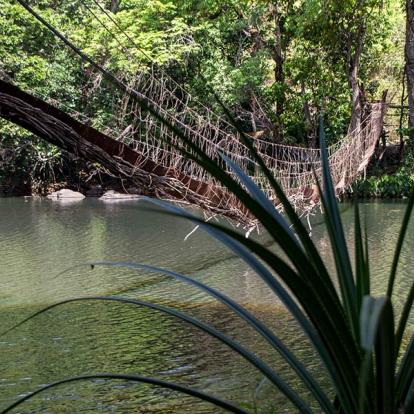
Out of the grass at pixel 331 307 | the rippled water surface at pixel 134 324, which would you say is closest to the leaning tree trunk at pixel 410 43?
the rippled water surface at pixel 134 324

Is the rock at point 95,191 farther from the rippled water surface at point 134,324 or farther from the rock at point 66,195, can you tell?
the rippled water surface at point 134,324

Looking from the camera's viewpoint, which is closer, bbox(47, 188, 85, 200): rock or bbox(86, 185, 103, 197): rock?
bbox(47, 188, 85, 200): rock

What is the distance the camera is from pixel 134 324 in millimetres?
4074

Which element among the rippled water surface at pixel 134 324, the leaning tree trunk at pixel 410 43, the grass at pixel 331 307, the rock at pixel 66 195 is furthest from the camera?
the rock at pixel 66 195

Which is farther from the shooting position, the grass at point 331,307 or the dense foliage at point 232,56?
the dense foliage at point 232,56

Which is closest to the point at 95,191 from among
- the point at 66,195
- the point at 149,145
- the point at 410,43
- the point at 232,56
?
the point at 66,195

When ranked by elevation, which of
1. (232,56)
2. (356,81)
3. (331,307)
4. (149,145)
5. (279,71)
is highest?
(232,56)

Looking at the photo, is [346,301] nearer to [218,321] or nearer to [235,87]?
[218,321]

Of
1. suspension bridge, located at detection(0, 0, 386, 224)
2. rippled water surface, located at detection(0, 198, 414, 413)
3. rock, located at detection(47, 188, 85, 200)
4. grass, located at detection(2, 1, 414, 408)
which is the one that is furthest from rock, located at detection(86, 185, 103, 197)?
grass, located at detection(2, 1, 414, 408)

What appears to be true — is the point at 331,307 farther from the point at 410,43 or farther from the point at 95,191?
the point at 95,191

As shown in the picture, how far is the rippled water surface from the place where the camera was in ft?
9.46

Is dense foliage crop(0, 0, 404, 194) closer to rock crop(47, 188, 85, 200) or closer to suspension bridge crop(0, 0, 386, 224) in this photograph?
rock crop(47, 188, 85, 200)

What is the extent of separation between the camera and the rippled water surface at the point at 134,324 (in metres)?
2.88

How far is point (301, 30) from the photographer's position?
1259cm
